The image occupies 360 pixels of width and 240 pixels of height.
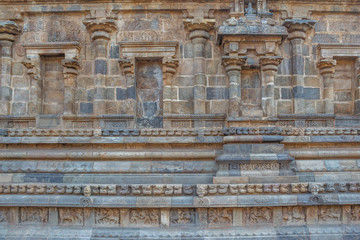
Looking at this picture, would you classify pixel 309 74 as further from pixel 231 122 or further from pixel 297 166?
pixel 297 166

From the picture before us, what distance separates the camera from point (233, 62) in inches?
333

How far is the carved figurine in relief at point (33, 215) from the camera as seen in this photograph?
5.16 meters

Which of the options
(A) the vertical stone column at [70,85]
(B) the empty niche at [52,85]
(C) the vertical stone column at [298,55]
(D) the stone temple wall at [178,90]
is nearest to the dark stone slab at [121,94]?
(D) the stone temple wall at [178,90]

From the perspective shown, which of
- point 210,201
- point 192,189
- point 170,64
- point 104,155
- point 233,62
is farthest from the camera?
point 170,64

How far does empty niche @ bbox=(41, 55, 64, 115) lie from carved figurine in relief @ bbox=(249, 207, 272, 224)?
23.5 ft

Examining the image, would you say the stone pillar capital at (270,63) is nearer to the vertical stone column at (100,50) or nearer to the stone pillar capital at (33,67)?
the vertical stone column at (100,50)

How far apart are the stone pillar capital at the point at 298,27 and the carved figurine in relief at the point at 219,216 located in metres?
6.78

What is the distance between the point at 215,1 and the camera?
910 cm

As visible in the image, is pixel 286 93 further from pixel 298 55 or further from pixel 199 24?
pixel 199 24

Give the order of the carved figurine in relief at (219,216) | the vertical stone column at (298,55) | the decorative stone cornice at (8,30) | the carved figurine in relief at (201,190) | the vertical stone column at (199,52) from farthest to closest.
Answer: the decorative stone cornice at (8,30), the vertical stone column at (298,55), the vertical stone column at (199,52), the carved figurine in relief at (219,216), the carved figurine in relief at (201,190)

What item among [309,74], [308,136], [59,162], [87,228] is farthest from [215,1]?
[87,228]

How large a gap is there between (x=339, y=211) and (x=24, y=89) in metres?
9.78

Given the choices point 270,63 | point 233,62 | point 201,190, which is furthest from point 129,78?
point 201,190

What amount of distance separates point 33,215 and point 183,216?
2869mm
